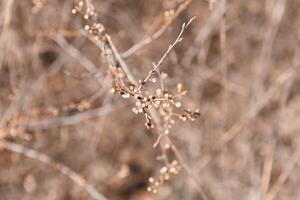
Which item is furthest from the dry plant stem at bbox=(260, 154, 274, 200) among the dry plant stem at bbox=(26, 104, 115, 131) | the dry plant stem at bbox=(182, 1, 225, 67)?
the dry plant stem at bbox=(26, 104, 115, 131)

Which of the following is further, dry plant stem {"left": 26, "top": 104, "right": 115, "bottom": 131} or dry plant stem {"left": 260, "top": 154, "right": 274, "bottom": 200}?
dry plant stem {"left": 26, "top": 104, "right": 115, "bottom": 131}

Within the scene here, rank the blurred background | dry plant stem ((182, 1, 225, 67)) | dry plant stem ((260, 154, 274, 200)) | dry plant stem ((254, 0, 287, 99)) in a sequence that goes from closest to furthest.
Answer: dry plant stem ((260, 154, 274, 200)), dry plant stem ((182, 1, 225, 67)), the blurred background, dry plant stem ((254, 0, 287, 99))

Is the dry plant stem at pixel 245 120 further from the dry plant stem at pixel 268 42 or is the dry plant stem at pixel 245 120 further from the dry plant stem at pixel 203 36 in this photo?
the dry plant stem at pixel 203 36

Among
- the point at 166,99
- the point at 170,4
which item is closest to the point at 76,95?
the point at 170,4

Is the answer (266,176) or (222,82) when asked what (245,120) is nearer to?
(266,176)

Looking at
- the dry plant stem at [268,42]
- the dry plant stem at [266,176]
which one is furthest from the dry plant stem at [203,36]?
the dry plant stem at [266,176]

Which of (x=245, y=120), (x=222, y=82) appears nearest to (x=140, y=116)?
(x=222, y=82)

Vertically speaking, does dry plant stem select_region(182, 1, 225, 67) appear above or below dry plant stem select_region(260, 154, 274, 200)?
above

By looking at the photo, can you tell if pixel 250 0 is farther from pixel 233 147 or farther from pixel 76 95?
pixel 76 95

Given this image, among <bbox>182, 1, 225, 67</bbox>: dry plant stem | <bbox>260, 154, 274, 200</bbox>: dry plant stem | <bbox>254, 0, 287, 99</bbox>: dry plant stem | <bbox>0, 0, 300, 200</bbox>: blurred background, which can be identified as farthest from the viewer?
<bbox>254, 0, 287, 99</bbox>: dry plant stem

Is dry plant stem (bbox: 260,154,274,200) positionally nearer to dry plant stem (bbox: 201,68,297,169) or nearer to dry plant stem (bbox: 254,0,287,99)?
dry plant stem (bbox: 201,68,297,169)
